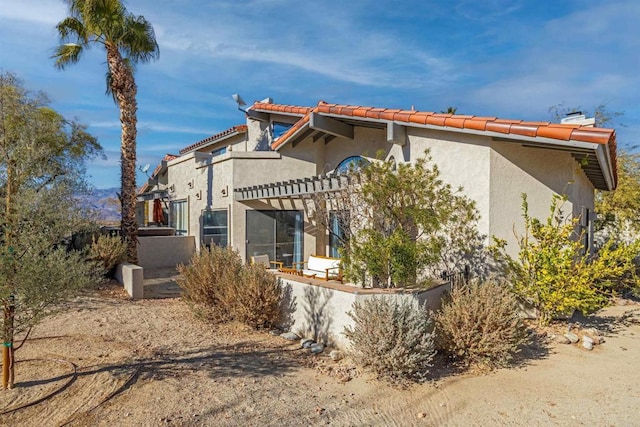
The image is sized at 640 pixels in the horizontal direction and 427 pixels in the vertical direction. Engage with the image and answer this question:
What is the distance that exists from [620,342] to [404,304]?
6208mm

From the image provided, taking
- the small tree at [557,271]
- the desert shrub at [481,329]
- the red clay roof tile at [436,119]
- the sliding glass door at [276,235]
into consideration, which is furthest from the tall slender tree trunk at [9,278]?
the sliding glass door at [276,235]

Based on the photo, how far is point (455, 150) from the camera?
10.9 m

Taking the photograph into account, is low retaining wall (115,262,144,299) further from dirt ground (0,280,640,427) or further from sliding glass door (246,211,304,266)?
sliding glass door (246,211,304,266)

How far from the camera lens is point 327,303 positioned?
8852mm

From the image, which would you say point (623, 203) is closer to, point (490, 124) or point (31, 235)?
point (490, 124)

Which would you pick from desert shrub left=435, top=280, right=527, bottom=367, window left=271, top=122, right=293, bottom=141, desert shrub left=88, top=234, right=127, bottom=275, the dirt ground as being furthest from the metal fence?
window left=271, top=122, right=293, bottom=141

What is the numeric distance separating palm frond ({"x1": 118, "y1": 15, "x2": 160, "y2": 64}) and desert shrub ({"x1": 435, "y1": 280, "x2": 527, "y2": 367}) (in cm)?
1601

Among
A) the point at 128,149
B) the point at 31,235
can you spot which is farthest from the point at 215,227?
the point at 31,235

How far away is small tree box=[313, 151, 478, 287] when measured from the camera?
8789mm

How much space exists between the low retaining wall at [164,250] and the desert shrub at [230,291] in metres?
8.98

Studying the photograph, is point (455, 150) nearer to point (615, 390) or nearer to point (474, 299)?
point (474, 299)

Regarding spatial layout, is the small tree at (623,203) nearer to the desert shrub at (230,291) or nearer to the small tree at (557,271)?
the small tree at (557,271)

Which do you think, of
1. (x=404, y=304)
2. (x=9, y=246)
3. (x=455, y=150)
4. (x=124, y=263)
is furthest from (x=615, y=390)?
(x=124, y=263)

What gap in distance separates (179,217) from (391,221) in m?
16.8
